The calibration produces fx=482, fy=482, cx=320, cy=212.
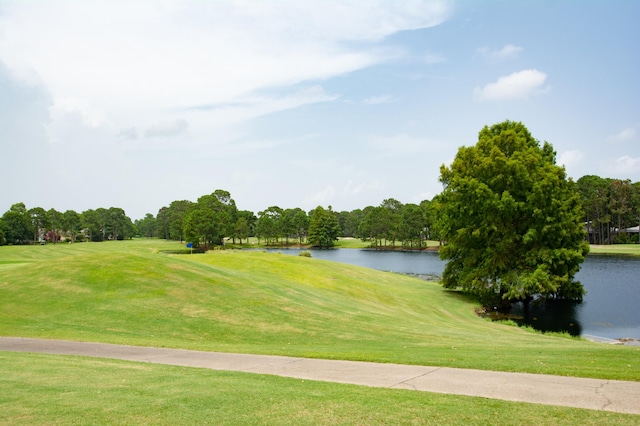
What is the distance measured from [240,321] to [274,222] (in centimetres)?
14691

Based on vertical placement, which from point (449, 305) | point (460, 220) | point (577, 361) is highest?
point (460, 220)

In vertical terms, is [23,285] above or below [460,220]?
below

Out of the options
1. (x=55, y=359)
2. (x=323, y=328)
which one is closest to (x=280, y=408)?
(x=55, y=359)

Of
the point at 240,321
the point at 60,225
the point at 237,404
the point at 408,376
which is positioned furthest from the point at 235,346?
the point at 60,225

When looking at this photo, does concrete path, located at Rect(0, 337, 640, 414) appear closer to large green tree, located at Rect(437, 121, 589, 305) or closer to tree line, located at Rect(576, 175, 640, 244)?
large green tree, located at Rect(437, 121, 589, 305)

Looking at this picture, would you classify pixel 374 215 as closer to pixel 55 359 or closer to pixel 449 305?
pixel 449 305

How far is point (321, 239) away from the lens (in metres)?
162

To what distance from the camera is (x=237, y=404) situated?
368 inches

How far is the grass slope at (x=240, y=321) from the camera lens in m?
15.5

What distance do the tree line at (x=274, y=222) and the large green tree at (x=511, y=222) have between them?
59303 mm

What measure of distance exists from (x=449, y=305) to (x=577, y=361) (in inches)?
1112

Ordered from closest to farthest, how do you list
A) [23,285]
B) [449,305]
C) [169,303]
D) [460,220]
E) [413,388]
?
[413,388], [169,303], [23,285], [449,305], [460,220]

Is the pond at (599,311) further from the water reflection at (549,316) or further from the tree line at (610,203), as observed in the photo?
the tree line at (610,203)

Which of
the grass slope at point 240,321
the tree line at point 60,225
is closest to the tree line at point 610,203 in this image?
the grass slope at point 240,321
